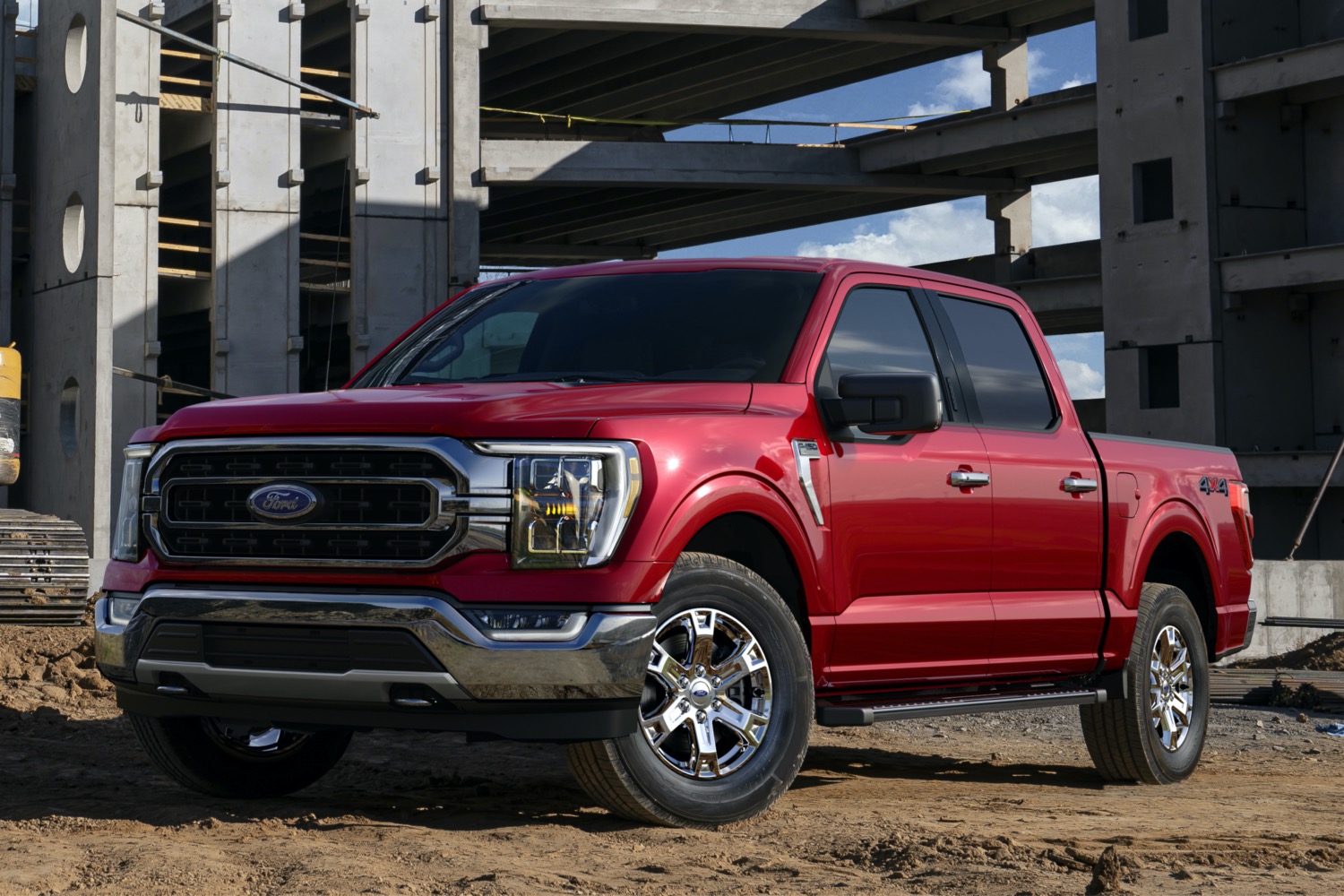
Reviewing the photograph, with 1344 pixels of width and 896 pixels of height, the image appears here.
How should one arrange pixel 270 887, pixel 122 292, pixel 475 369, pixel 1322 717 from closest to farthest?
pixel 270 887 → pixel 475 369 → pixel 1322 717 → pixel 122 292

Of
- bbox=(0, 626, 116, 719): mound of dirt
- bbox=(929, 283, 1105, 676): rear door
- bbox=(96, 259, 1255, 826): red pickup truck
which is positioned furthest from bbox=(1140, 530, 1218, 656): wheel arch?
bbox=(0, 626, 116, 719): mound of dirt

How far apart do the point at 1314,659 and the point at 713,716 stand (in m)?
14.2

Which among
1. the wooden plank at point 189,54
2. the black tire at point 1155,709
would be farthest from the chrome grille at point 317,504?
the wooden plank at point 189,54

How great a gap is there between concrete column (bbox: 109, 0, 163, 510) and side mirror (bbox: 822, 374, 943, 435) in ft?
83.1

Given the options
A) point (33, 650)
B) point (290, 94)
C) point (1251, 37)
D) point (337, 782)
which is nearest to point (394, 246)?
point (290, 94)

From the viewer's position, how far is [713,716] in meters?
6.31

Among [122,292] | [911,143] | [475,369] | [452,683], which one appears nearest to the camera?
[452,683]

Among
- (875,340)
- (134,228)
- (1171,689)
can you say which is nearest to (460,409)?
(875,340)

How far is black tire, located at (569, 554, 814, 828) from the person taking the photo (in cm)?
607

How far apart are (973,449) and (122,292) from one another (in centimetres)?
2523

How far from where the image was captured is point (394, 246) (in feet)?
107

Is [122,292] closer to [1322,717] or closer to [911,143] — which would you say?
A: [911,143]

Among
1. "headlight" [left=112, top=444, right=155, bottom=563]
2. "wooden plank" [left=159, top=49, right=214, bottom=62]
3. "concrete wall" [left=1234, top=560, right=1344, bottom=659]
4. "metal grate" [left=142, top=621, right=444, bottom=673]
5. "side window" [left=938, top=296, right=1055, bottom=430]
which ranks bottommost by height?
"concrete wall" [left=1234, top=560, right=1344, bottom=659]

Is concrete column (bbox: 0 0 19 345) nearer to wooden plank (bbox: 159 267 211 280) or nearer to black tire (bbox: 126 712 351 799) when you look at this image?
wooden plank (bbox: 159 267 211 280)
